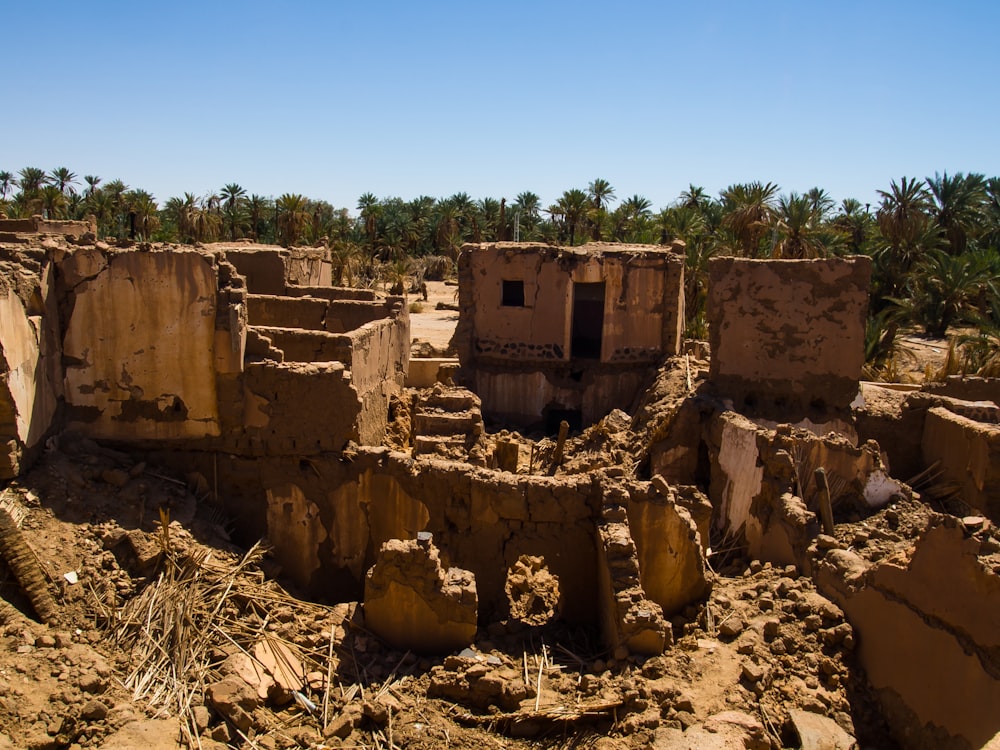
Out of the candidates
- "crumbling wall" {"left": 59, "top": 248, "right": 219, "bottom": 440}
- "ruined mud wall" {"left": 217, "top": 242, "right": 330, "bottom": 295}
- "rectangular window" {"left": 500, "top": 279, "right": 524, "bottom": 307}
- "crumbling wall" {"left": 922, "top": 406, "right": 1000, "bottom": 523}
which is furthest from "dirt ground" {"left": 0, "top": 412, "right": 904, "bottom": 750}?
"rectangular window" {"left": 500, "top": 279, "right": 524, "bottom": 307}

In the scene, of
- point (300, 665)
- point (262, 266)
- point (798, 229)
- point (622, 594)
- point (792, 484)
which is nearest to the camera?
point (622, 594)

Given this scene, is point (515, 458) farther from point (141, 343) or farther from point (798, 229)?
point (798, 229)

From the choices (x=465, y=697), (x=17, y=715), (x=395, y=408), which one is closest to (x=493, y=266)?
(x=395, y=408)

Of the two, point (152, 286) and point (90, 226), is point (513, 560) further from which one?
point (90, 226)

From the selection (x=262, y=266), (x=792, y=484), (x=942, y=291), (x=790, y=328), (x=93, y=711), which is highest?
(x=262, y=266)

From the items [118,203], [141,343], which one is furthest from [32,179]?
[141,343]

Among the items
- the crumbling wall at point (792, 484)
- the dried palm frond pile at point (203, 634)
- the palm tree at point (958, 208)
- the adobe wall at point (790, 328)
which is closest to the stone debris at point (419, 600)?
the dried palm frond pile at point (203, 634)

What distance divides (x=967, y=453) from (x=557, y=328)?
7.72 meters

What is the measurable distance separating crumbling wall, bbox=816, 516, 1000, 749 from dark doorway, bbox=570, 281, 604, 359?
1128 centimetres

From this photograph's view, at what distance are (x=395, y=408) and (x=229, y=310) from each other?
13.9 ft

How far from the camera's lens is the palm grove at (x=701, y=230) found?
24844 millimetres

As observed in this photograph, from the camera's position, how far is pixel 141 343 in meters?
9.44

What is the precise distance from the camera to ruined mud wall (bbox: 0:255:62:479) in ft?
26.1

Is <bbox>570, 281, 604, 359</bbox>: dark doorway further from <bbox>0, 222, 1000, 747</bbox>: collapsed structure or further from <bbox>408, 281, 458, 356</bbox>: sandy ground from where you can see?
<bbox>0, 222, 1000, 747</bbox>: collapsed structure
